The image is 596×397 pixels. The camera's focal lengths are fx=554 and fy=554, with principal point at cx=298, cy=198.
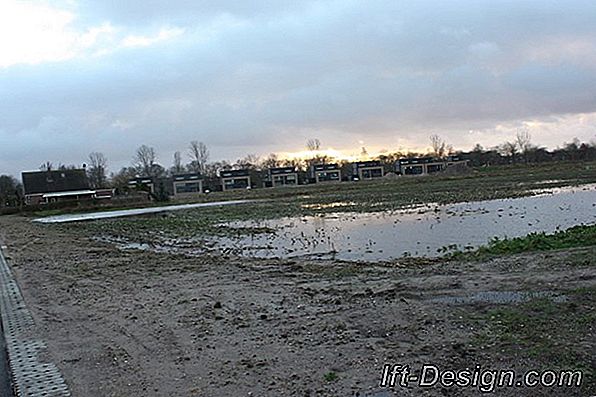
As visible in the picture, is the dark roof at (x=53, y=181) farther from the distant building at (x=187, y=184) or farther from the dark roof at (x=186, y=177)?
the dark roof at (x=186, y=177)

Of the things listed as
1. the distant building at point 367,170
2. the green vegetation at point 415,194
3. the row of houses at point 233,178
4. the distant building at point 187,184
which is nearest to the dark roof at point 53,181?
the row of houses at point 233,178

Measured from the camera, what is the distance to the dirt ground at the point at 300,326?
5465 mm

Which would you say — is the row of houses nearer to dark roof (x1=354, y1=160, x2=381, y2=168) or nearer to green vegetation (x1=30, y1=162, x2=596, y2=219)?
dark roof (x1=354, y1=160, x2=381, y2=168)

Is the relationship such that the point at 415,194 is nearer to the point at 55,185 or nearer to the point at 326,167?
the point at 55,185

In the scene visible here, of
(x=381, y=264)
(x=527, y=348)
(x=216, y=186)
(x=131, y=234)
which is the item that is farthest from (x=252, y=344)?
(x=216, y=186)

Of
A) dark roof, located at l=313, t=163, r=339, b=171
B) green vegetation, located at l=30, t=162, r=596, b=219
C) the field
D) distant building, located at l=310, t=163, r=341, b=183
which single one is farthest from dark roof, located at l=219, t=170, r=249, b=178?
the field

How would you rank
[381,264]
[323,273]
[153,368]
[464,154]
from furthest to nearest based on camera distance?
[464,154]
[381,264]
[323,273]
[153,368]

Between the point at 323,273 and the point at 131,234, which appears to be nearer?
the point at 323,273

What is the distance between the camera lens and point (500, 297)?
811 cm

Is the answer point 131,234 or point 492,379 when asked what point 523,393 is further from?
point 131,234

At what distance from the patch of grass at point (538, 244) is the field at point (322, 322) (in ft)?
0.17

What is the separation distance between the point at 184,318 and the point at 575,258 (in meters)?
7.43

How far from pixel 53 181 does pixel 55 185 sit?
30.4 inches

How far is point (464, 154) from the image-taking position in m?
150
